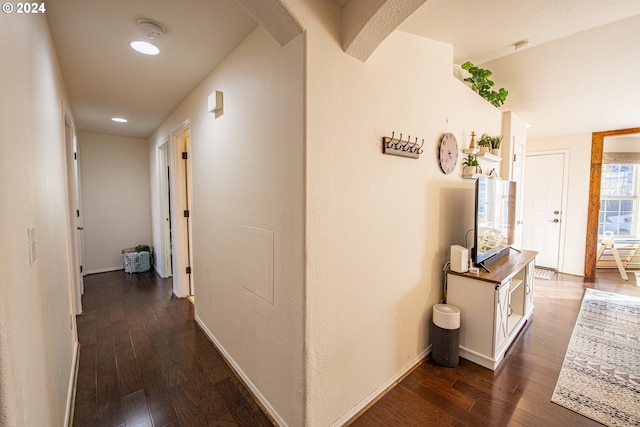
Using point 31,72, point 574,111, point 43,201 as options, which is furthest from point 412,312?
point 574,111

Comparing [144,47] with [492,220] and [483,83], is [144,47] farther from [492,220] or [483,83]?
[492,220]

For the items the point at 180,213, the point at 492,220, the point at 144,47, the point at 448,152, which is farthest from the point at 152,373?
the point at 492,220

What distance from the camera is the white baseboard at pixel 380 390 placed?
1594mm

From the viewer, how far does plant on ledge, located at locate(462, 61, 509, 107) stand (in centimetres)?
256

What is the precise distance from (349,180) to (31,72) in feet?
5.11

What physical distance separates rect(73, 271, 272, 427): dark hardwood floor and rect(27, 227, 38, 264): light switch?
123cm

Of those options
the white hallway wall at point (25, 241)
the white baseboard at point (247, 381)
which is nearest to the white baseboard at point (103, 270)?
the white baseboard at point (247, 381)

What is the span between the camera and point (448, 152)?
2.29 metres

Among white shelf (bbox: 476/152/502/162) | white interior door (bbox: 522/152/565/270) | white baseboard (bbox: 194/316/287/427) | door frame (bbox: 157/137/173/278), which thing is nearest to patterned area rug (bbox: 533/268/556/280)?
white interior door (bbox: 522/152/565/270)

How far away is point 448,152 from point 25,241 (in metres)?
2.58

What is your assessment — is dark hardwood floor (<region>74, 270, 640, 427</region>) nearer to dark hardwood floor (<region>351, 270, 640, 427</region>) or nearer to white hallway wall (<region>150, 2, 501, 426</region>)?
dark hardwood floor (<region>351, 270, 640, 427</region>)

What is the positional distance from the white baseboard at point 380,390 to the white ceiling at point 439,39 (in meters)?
2.42

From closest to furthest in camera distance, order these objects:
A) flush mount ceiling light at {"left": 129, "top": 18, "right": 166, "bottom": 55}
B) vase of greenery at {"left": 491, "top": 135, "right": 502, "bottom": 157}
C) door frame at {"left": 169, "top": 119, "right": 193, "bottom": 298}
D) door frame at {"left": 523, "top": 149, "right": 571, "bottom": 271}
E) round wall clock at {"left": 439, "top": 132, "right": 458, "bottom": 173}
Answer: flush mount ceiling light at {"left": 129, "top": 18, "right": 166, "bottom": 55}, round wall clock at {"left": 439, "top": 132, "right": 458, "bottom": 173}, vase of greenery at {"left": 491, "top": 135, "right": 502, "bottom": 157}, door frame at {"left": 169, "top": 119, "right": 193, "bottom": 298}, door frame at {"left": 523, "top": 149, "right": 571, "bottom": 271}

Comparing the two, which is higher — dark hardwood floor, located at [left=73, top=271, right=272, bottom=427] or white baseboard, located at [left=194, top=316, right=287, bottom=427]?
white baseboard, located at [left=194, top=316, right=287, bottom=427]
